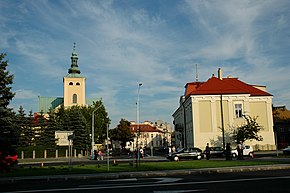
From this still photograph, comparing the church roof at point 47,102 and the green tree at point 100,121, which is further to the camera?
the church roof at point 47,102

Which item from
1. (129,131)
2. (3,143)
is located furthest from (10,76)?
(129,131)

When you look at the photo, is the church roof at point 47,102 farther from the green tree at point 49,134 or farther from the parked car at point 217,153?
the parked car at point 217,153

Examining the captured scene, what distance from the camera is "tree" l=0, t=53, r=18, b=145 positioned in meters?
26.9

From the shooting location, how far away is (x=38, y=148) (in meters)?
54.0

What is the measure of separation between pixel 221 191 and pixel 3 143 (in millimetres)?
20691

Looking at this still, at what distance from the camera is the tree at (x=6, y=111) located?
26889 mm

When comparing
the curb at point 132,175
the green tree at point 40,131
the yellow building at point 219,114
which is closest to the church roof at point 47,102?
the green tree at point 40,131

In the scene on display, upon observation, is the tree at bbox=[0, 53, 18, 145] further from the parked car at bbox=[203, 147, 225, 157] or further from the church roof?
the church roof

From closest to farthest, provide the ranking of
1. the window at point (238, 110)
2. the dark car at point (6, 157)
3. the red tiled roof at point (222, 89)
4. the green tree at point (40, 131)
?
the dark car at point (6, 157) < the red tiled roof at point (222, 89) < the window at point (238, 110) < the green tree at point (40, 131)

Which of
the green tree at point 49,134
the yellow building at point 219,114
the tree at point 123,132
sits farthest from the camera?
the tree at point 123,132

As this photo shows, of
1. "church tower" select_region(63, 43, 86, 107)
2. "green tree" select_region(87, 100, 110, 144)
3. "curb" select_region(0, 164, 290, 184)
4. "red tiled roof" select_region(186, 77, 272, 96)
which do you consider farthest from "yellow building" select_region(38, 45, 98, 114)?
"curb" select_region(0, 164, 290, 184)

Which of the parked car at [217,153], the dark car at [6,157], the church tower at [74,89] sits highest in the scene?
the church tower at [74,89]

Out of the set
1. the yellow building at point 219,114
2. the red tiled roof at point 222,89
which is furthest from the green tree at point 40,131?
the red tiled roof at point 222,89

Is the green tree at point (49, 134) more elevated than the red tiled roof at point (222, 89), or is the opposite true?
the red tiled roof at point (222, 89)
